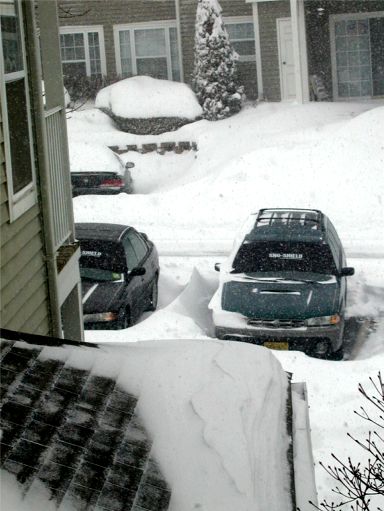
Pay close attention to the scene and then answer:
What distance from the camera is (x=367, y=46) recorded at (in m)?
30.3

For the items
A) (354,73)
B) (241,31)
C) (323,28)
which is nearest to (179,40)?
(241,31)

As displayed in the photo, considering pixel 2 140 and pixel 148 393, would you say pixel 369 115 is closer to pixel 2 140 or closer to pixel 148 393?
pixel 2 140

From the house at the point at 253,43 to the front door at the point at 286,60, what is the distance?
3 centimetres

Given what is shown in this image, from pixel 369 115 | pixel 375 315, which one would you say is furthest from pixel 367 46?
pixel 375 315

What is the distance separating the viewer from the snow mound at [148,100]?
95.1ft

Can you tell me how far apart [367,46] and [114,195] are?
39.3 ft

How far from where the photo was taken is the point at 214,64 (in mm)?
29125

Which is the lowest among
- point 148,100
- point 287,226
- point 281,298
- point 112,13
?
point 281,298

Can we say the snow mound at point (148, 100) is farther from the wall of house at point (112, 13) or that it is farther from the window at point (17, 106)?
the window at point (17, 106)

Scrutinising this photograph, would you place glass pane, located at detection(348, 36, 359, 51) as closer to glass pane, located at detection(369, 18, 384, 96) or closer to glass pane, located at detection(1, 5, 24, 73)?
glass pane, located at detection(369, 18, 384, 96)

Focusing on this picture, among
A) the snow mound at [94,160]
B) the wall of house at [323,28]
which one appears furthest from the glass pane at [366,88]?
the snow mound at [94,160]

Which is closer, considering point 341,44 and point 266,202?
point 266,202

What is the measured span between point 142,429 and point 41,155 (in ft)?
12.5

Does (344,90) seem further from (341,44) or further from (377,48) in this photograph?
(377,48)
